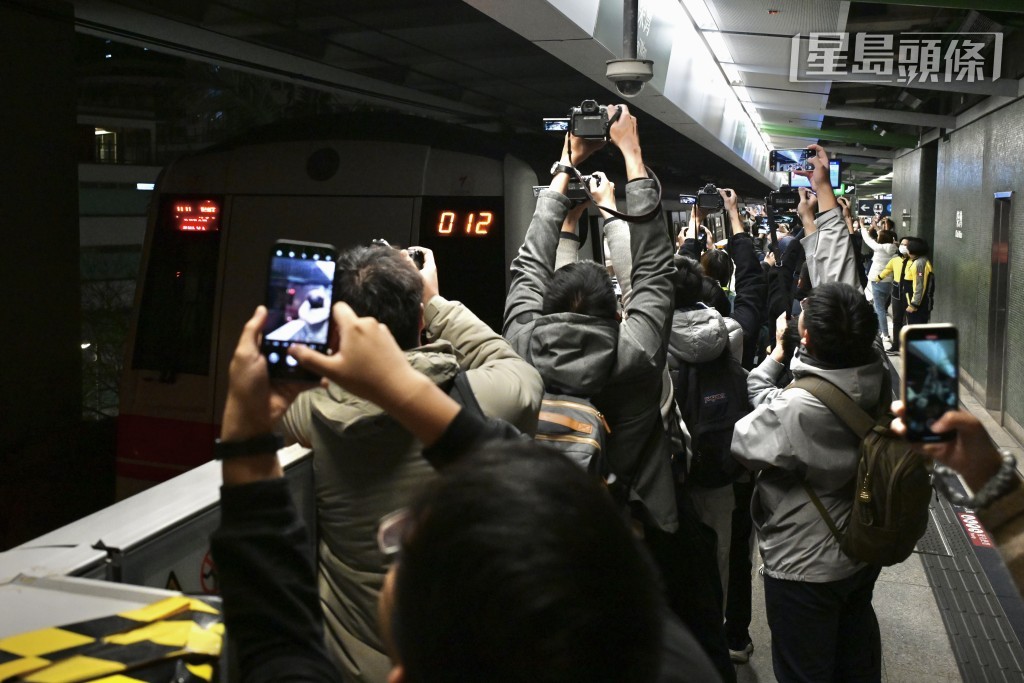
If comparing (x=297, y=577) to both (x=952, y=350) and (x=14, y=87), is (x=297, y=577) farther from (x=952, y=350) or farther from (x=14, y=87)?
(x=14, y=87)

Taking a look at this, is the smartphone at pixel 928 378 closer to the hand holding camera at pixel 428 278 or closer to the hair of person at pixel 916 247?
the hand holding camera at pixel 428 278

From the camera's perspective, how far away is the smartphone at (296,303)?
1.15 m

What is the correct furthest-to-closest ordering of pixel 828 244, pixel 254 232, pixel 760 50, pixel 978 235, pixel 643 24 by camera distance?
pixel 978 235 → pixel 760 50 → pixel 643 24 → pixel 254 232 → pixel 828 244

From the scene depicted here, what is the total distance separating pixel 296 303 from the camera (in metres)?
1.24

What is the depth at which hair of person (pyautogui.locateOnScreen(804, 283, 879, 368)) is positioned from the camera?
2.71 meters

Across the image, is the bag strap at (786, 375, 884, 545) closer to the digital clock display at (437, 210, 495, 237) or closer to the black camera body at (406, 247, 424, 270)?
the black camera body at (406, 247, 424, 270)

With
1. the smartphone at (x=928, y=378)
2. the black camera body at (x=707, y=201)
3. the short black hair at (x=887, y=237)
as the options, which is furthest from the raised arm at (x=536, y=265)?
the short black hair at (x=887, y=237)

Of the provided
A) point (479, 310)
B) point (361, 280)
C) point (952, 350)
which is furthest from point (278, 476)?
point (479, 310)

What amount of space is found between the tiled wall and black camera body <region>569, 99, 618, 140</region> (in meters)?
6.87

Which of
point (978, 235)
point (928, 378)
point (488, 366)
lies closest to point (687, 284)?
point (488, 366)

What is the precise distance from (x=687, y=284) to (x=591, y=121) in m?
1.01

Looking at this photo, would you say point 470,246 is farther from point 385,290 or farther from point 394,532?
point 394,532

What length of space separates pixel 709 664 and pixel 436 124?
460 centimetres

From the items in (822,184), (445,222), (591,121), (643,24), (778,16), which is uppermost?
(778,16)
